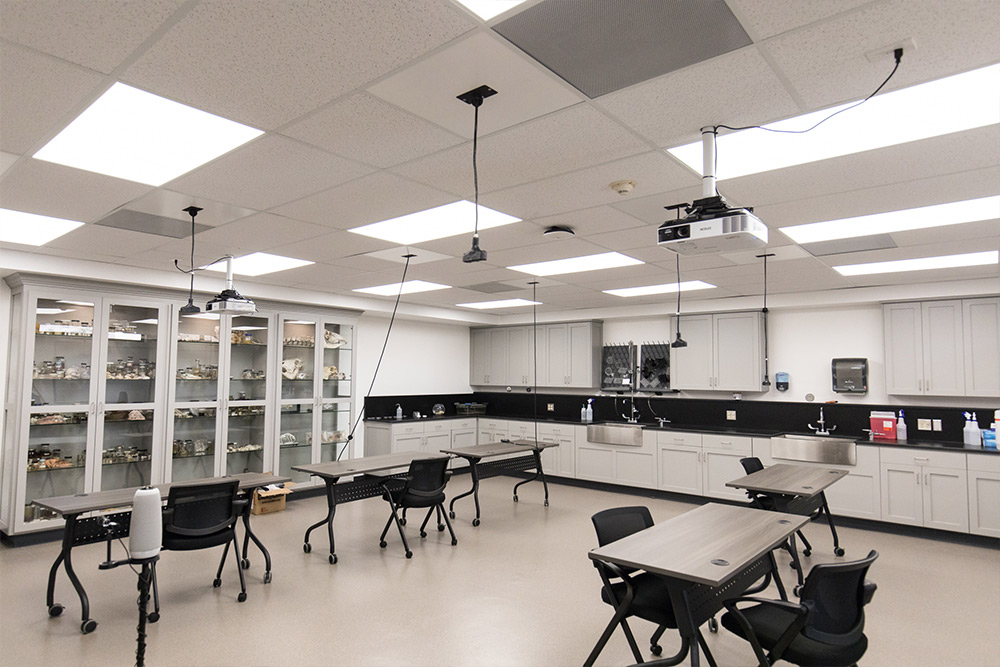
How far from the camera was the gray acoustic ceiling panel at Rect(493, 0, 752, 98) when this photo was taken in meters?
1.62

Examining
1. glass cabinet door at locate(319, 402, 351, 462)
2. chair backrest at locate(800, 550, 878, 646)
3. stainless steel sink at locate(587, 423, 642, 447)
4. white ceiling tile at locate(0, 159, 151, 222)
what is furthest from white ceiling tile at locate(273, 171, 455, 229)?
stainless steel sink at locate(587, 423, 642, 447)

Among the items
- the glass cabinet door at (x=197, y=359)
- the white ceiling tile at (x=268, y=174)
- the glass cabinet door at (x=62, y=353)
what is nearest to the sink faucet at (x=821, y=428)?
the white ceiling tile at (x=268, y=174)

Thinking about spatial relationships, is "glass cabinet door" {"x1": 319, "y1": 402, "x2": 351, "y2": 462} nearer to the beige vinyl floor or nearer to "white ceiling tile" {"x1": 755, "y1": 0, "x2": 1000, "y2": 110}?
the beige vinyl floor

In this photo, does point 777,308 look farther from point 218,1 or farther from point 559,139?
point 218,1

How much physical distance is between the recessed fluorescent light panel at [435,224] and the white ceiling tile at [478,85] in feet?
3.82

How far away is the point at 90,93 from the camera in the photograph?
2.10m

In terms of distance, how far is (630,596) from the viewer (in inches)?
109

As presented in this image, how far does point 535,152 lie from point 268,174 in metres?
1.41

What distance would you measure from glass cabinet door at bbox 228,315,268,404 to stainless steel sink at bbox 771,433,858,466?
20.2 ft

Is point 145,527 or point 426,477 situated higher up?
point 145,527

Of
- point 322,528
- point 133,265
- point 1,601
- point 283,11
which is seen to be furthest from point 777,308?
point 1,601

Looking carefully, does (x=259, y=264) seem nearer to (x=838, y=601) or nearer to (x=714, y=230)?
(x=714, y=230)

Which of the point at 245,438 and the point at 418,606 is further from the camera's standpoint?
the point at 245,438

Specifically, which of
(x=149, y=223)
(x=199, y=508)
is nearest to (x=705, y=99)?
(x=149, y=223)
